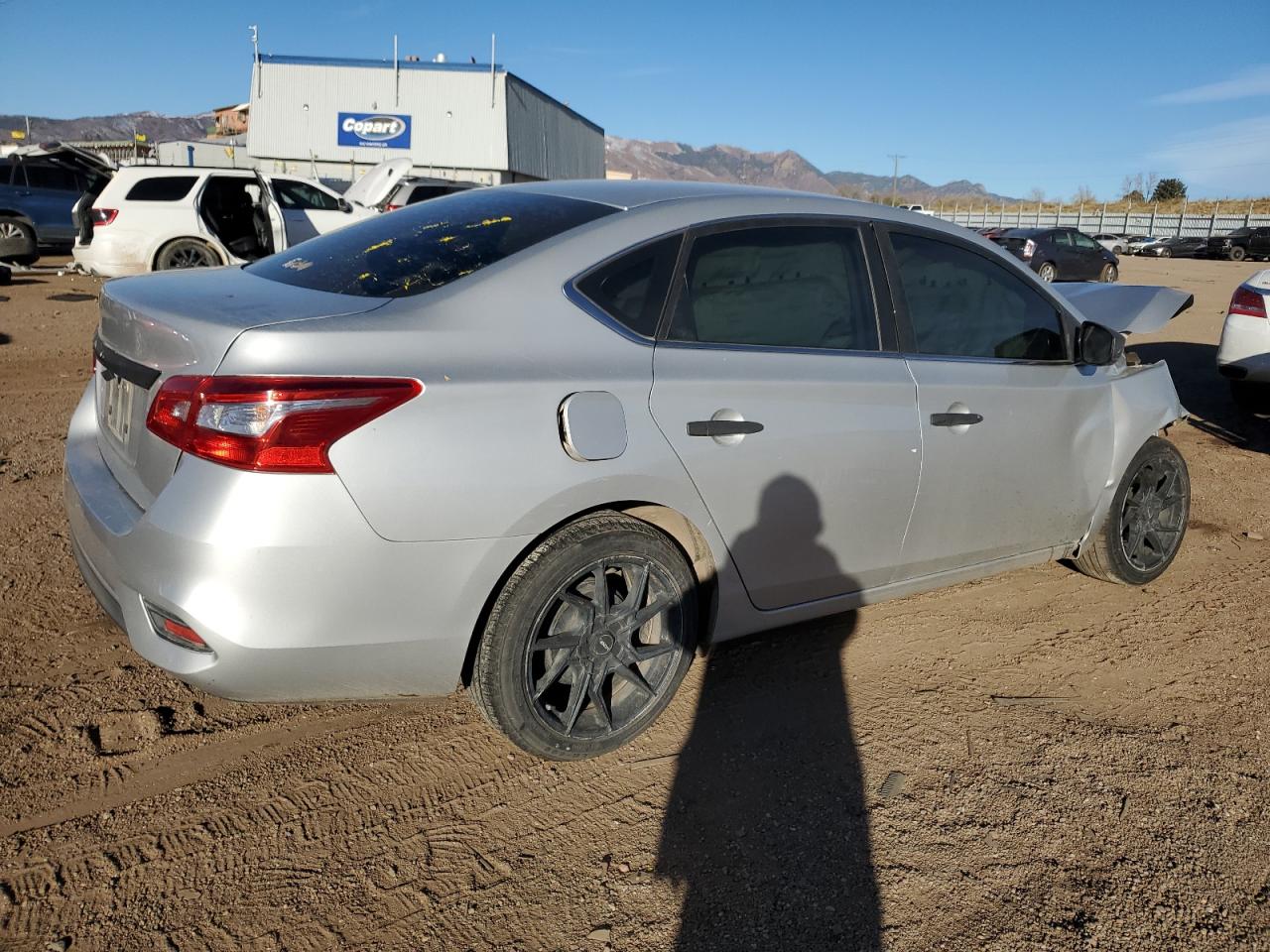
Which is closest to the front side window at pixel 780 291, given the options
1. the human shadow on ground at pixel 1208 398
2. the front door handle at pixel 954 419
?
the front door handle at pixel 954 419

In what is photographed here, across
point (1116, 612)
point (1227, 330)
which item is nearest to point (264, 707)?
point (1116, 612)

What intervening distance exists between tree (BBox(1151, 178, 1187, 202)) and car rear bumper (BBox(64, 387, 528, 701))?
81393mm

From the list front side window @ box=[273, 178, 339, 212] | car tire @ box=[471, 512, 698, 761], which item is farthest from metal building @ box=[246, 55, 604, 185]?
car tire @ box=[471, 512, 698, 761]

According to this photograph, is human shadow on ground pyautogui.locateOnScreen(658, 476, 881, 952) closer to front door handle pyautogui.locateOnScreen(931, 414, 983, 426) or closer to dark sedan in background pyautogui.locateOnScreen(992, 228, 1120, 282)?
front door handle pyautogui.locateOnScreen(931, 414, 983, 426)

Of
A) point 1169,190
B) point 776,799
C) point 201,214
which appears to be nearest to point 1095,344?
point 776,799

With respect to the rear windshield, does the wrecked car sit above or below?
above

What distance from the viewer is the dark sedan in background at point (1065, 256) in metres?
25.0

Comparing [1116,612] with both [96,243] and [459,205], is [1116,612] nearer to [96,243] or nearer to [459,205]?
[459,205]

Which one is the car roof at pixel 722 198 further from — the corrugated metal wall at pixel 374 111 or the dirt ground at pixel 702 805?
the corrugated metal wall at pixel 374 111

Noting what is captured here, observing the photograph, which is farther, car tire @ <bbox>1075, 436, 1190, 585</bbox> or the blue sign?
the blue sign

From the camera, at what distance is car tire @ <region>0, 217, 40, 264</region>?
1529 cm

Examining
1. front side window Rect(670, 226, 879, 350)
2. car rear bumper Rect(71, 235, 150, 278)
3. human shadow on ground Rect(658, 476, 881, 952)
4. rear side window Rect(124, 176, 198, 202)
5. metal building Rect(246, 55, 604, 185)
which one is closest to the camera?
human shadow on ground Rect(658, 476, 881, 952)

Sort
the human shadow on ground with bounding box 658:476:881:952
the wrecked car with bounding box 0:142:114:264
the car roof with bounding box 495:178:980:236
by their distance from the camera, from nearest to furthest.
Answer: the human shadow on ground with bounding box 658:476:881:952 → the car roof with bounding box 495:178:980:236 → the wrecked car with bounding box 0:142:114:264

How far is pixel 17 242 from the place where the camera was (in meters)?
15.5
